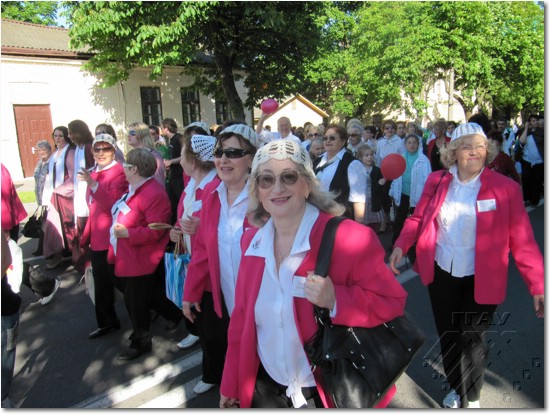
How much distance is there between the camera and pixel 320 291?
5.51 ft

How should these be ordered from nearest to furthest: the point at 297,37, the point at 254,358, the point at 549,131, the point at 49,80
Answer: the point at 254,358, the point at 549,131, the point at 297,37, the point at 49,80

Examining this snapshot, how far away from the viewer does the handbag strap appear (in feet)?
5.77

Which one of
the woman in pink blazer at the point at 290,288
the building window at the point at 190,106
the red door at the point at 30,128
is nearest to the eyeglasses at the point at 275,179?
the woman in pink blazer at the point at 290,288

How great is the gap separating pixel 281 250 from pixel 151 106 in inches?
811

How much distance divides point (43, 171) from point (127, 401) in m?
4.88

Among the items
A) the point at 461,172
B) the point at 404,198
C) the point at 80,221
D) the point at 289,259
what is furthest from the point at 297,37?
the point at 289,259

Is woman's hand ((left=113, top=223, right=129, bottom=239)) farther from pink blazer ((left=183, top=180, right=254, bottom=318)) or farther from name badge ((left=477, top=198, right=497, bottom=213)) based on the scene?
name badge ((left=477, top=198, right=497, bottom=213))

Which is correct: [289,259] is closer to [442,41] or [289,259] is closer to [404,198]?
[404,198]

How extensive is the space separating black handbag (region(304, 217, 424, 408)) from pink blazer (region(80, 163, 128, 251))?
280 centimetres

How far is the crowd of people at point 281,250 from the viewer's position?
189 centimetres

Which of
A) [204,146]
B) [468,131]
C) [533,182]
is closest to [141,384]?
[204,146]

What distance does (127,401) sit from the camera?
3.24m

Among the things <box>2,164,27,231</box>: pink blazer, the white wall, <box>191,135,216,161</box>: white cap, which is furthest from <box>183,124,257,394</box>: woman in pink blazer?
the white wall

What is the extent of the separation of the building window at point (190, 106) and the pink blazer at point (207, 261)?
20.4 meters
